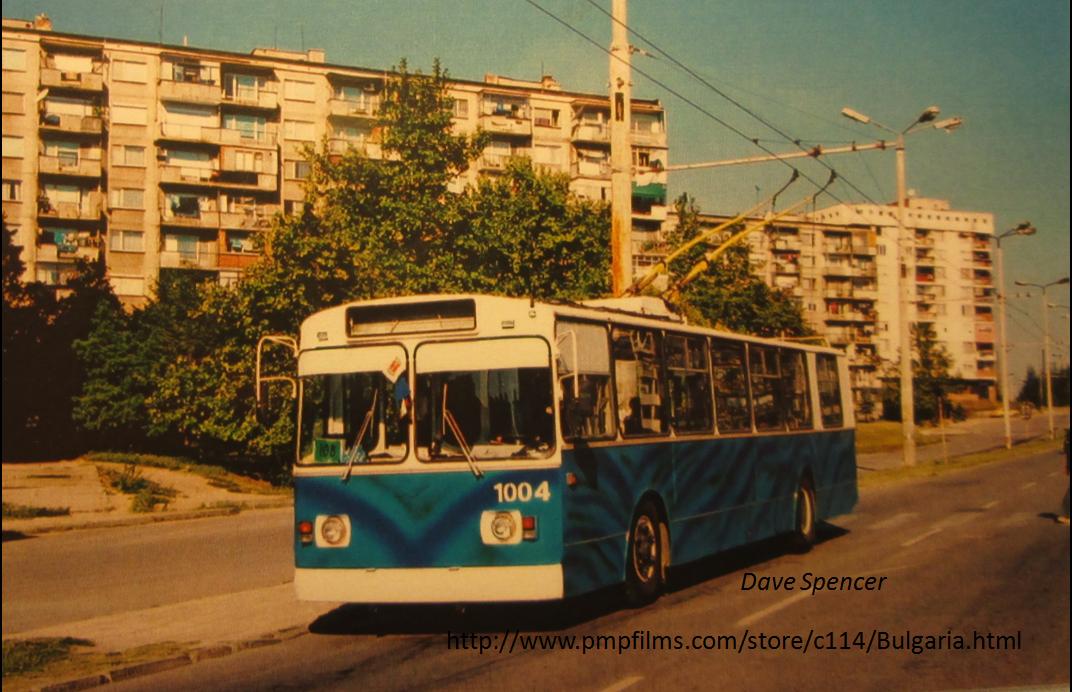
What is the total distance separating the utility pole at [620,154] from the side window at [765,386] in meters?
3.75

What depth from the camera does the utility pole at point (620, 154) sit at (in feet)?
62.8

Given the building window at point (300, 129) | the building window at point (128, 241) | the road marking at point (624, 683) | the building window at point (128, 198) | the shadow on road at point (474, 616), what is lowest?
the shadow on road at point (474, 616)

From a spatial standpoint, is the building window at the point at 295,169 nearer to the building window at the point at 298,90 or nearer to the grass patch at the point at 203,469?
the building window at the point at 298,90

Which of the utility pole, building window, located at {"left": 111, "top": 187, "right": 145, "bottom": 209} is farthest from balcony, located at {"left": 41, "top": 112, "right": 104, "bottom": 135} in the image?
the utility pole

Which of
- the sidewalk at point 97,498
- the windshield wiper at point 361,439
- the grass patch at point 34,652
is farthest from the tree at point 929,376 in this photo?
the grass patch at point 34,652

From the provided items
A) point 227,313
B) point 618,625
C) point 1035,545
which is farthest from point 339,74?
point 618,625

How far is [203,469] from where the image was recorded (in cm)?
3856

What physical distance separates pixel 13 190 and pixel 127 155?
5700 millimetres

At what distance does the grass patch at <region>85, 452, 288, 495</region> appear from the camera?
3428 cm

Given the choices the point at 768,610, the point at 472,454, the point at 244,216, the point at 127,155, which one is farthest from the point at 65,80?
the point at 768,610

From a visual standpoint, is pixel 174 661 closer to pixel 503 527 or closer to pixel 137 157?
pixel 503 527

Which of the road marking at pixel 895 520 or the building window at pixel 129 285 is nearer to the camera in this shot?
the road marking at pixel 895 520

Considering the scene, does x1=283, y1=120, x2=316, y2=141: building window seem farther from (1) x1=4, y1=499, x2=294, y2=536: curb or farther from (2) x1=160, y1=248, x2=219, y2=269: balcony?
(1) x1=4, y1=499, x2=294, y2=536: curb

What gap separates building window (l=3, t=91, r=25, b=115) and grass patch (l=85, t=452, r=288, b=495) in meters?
18.1
